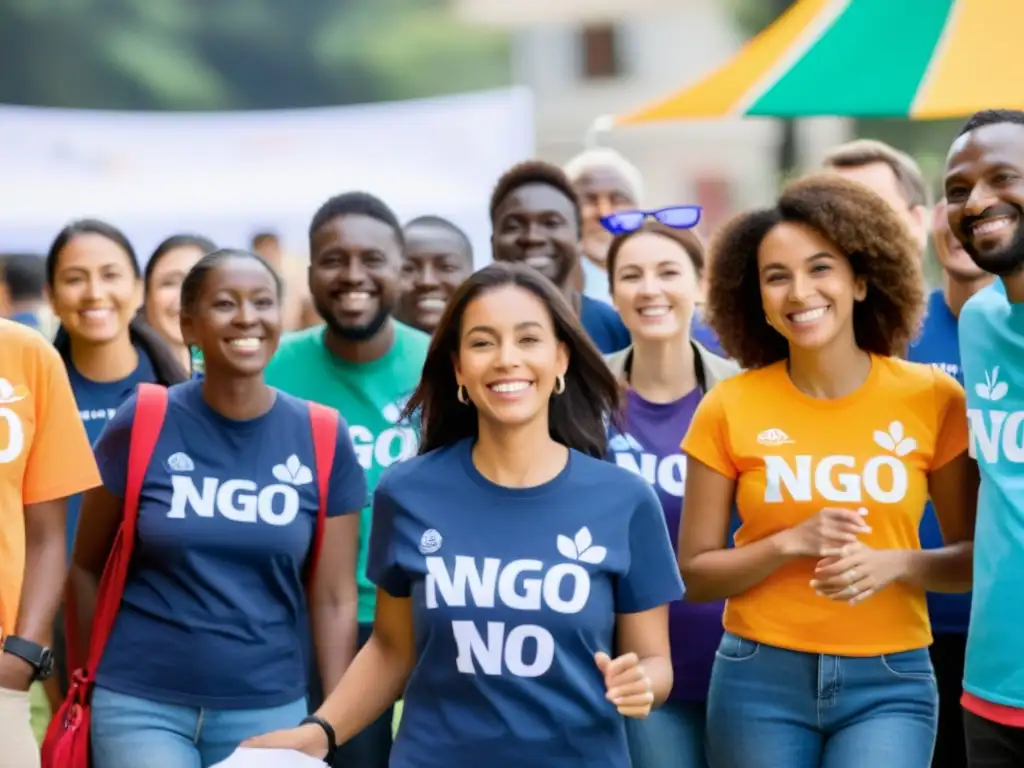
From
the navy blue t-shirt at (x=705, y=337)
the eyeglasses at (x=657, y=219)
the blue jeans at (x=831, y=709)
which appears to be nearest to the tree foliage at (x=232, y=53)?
the navy blue t-shirt at (x=705, y=337)

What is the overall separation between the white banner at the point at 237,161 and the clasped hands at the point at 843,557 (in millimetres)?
9812

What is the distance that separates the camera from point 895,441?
5207 millimetres

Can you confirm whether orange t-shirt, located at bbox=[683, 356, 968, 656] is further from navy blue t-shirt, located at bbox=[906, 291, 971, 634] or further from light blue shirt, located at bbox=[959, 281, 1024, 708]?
navy blue t-shirt, located at bbox=[906, 291, 971, 634]

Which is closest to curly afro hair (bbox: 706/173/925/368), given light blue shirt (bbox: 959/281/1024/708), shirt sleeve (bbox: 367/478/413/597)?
light blue shirt (bbox: 959/281/1024/708)

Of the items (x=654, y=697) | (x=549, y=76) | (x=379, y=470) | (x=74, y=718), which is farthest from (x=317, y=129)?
(x=549, y=76)

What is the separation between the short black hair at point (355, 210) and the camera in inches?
281

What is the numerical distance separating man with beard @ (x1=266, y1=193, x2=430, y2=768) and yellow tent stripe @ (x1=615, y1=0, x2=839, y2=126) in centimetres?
401

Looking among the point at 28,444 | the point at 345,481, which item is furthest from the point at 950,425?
the point at 28,444

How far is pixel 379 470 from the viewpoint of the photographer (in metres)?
6.56

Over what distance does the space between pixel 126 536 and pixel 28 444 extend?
A: 1.57 feet

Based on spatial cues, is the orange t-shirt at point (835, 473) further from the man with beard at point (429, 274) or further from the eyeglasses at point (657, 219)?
the man with beard at point (429, 274)

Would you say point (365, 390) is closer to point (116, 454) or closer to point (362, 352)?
point (362, 352)

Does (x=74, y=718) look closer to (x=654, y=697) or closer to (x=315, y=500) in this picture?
(x=315, y=500)

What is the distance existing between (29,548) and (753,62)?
6.83m
